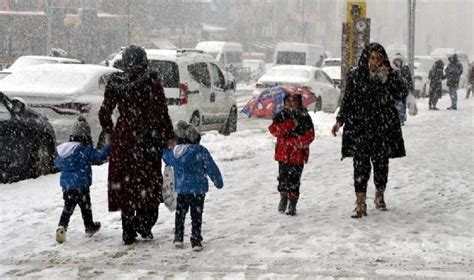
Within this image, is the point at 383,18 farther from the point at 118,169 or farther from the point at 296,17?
the point at 118,169

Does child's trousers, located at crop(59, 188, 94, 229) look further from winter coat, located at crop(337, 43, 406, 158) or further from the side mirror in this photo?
the side mirror

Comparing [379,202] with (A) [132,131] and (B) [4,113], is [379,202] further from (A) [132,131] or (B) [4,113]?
(B) [4,113]

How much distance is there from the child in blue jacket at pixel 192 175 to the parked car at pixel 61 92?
5.25 metres

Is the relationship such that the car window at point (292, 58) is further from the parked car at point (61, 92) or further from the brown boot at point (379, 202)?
the brown boot at point (379, 202)

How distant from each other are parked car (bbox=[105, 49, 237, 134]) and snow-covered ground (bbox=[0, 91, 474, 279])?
2.90 metres

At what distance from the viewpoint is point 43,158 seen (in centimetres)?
1105

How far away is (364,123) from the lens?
810 centimetres

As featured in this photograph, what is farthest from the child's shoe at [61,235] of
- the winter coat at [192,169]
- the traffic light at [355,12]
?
the traffic light at [355,12]

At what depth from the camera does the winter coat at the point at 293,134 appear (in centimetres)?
828

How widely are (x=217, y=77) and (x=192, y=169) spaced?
10.3 metres

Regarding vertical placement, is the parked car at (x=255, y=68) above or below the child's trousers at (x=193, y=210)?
above

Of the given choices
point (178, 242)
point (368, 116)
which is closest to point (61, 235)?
point (178, 242)

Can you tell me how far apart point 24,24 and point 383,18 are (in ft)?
278

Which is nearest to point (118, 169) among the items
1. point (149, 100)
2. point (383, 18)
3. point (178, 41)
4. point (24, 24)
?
point (149, 100)
